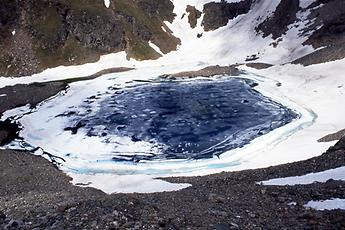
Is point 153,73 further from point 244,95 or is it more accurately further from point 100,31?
point 244,95

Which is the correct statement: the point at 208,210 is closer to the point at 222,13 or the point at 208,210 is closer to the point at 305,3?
the point at 305,3

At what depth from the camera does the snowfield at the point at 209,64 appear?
42969 millimetres

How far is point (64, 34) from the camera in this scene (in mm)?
108188

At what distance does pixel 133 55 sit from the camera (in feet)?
361

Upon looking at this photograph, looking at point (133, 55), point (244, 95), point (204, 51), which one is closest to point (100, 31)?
point (133, 55)

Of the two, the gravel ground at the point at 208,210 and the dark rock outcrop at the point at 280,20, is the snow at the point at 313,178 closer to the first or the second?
the gravel ground at the point at 208,210

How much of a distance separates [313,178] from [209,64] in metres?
83.5

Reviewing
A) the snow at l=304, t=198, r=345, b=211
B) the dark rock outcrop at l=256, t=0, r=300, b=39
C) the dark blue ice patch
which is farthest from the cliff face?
the snow at l=304, t=198, r=345, b=211

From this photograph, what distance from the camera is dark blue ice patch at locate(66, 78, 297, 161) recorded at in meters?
51.3

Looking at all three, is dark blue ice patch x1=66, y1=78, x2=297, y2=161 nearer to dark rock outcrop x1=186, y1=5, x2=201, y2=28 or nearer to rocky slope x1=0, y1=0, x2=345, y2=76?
rocky slope x1=0, y1=0, x2=345, y2=76

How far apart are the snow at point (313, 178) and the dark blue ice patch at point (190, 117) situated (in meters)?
21.8

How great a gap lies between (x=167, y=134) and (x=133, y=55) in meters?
57.8

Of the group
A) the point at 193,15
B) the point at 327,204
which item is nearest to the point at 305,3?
the point at 193,15

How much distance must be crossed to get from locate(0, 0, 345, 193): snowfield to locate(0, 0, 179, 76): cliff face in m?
3.49
